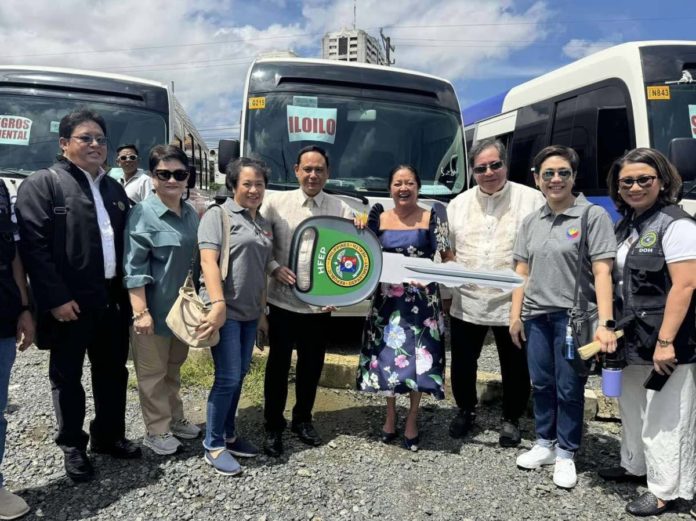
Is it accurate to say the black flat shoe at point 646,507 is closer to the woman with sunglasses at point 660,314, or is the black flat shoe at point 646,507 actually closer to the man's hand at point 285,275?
the woman with sunglasses at point 660,314

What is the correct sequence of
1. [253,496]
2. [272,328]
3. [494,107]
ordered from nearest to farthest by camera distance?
[253,496]
[272,328]
[494,107]

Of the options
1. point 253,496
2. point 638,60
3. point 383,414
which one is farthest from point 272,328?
point 638,60

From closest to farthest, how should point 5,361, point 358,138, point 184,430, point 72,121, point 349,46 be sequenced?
1. point 5,361
2. point 72,121
3. point 184,430
4. point 358,138
5. point 349,46

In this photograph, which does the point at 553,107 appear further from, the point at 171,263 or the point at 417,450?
the point at 171,263

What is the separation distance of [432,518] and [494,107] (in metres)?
7.10

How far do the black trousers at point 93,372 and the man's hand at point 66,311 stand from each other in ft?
0.25

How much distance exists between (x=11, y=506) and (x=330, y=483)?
5.28 ft

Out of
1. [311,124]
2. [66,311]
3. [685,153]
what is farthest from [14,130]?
[685,153]

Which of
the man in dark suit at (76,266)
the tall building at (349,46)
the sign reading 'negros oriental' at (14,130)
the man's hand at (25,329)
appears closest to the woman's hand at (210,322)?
the man in dark suit at (76,266)

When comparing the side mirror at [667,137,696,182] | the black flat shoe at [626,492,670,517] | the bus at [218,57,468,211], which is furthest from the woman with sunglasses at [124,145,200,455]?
the side mirror at [667,137,696,182]

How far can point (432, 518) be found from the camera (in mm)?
2729

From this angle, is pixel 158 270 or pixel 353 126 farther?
pixel 353 126

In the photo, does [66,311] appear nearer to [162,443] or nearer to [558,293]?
[162,443]

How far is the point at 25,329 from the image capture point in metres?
2.67
